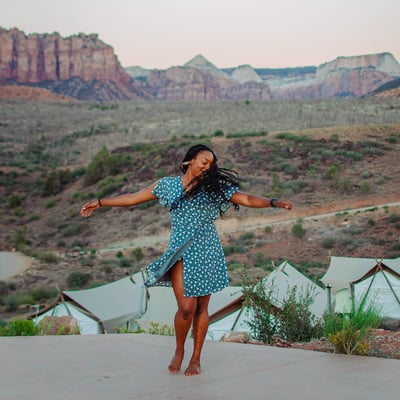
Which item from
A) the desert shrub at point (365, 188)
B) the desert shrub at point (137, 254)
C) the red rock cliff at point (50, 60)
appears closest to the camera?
the desert shrub at point (137, 254)

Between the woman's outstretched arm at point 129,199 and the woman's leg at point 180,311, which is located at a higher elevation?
the woman's outstretched arm at point 129,199

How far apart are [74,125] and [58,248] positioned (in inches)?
1356

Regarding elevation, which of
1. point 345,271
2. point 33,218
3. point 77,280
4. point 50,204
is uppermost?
point 345,271

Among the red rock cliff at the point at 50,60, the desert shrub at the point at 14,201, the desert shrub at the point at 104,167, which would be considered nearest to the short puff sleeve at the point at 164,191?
the desert shrub at the point at 14,201

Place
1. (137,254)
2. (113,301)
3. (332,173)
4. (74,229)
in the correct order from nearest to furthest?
(113,301) → (137,254) → (74,229) → (332,173)

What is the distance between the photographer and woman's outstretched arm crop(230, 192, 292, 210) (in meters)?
4.49

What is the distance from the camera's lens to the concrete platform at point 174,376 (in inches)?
155

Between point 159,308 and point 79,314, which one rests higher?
point 159,308

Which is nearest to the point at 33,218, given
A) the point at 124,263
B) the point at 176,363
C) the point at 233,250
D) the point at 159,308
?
the point at 124,263

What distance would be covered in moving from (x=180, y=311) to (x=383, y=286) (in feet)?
40.1

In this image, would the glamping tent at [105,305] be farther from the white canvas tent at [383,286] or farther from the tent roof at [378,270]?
the tent roof at [378,270]

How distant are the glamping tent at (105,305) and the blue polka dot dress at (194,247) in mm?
11538

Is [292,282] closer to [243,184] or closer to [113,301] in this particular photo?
[113,301]

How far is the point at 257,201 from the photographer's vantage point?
4543 millimetres
